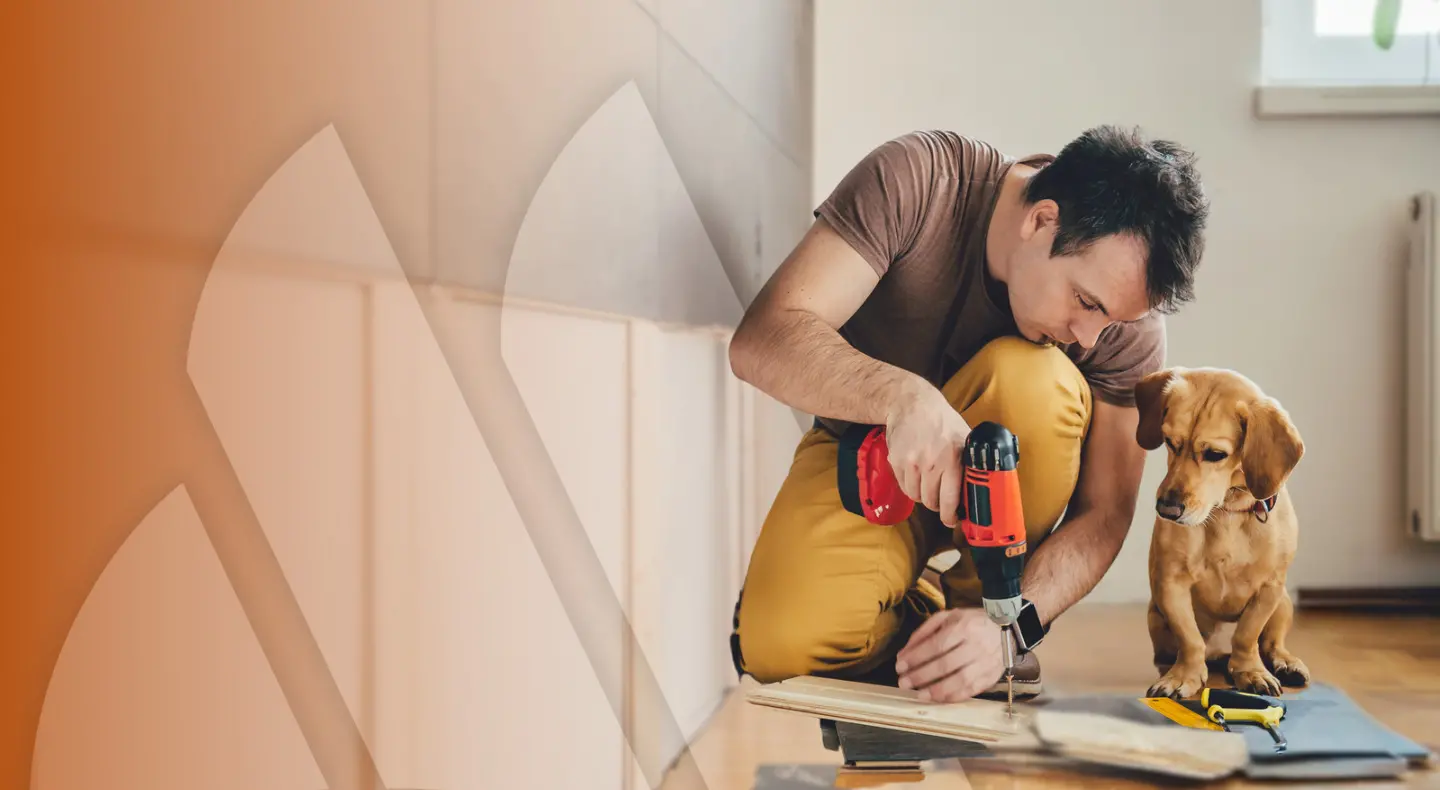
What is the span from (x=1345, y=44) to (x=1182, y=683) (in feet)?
6.46

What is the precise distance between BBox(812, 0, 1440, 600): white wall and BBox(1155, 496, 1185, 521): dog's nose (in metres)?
1.07

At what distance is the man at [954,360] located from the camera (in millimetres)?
1313

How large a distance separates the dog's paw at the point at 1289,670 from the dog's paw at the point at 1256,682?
0.30 feet

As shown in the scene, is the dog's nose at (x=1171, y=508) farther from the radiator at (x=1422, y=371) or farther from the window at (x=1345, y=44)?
the window at (x=1345, y=44)

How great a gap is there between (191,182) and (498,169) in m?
0.40

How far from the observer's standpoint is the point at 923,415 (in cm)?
118

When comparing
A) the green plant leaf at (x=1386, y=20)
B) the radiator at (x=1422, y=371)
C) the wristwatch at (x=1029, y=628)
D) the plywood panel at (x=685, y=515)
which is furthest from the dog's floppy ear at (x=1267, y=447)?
the green plant leaf at (x=1386, y=20)

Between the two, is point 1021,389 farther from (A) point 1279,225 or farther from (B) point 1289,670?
(A) point 1279,225

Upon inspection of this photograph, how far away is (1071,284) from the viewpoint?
1359mm

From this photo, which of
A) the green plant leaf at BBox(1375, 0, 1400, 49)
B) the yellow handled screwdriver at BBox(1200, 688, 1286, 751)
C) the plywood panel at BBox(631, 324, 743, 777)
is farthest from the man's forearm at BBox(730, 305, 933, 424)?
the green plant leaf at BBox(1375, 0, 1400, 49)

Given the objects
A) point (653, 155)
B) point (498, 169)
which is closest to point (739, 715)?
point (653, 155)

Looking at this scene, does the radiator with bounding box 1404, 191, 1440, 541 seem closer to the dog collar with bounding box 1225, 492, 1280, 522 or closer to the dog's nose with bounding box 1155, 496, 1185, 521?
the dog collar with bounding box 1225, 492, 1280, 522

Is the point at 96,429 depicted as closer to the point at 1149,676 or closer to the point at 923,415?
the point at 923,415

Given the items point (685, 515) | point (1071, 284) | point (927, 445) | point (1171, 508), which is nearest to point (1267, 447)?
point (1171, 508)
